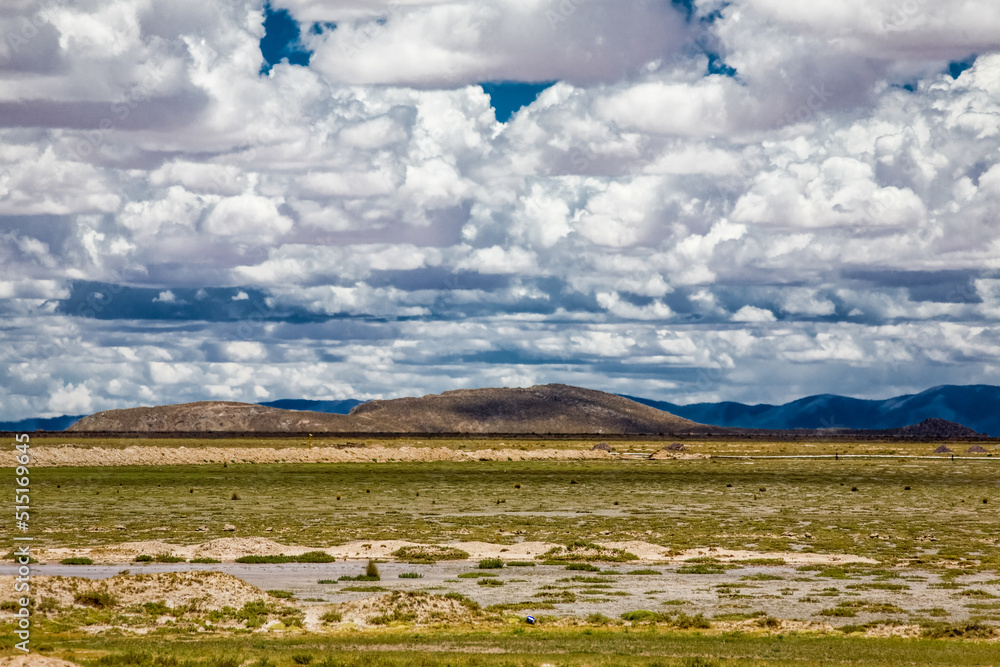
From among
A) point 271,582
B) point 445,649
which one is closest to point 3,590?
point 271,582

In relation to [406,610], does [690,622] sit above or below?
below

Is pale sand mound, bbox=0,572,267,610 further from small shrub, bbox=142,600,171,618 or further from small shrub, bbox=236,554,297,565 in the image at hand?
small shrub, bbox=236,554,297,565

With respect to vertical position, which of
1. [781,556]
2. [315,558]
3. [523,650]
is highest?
[315,558]

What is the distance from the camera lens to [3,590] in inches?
1213

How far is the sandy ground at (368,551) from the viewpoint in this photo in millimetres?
44812

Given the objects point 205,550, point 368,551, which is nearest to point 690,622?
point 368,551

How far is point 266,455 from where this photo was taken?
499 ft

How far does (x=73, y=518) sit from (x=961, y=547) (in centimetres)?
4602

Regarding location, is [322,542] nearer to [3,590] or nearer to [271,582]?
[271,582]

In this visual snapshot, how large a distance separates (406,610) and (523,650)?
583cm

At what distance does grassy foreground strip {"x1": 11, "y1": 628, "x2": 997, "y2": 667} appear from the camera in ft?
82.4

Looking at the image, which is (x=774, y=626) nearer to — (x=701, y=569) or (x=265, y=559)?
(x=701, y=569)

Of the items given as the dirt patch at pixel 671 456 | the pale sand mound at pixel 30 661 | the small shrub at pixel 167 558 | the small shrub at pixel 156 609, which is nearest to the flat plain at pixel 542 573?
the small shrub at pixel 156 609

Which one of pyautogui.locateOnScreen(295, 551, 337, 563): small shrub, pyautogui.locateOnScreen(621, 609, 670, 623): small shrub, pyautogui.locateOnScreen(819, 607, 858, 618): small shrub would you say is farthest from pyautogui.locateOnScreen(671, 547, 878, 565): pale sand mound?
pyautogui.locateOnScreen(295, 551, 337, 563): small shrub
